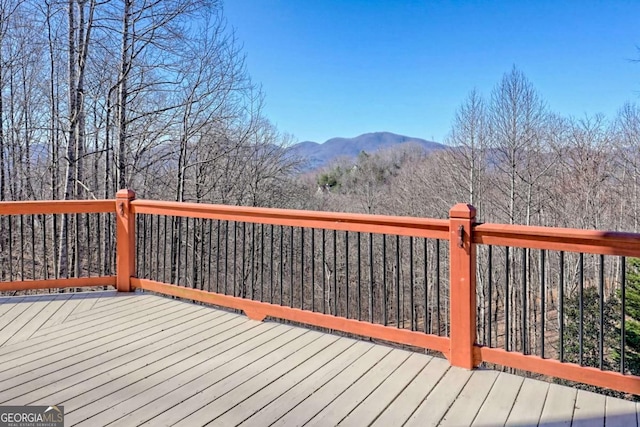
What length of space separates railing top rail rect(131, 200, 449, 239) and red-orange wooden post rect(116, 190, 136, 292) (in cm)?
12

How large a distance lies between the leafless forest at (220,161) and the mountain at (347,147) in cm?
138

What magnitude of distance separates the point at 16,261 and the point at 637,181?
77.7 feet

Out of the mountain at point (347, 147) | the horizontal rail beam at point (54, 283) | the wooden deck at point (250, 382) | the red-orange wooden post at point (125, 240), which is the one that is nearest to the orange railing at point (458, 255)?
the wooden deck at point (250, 382)

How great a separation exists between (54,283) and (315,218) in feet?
9.56

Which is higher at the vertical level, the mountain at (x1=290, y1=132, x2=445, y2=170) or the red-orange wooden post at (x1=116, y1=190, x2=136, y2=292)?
the mountain at (x1=290, y1=132, x2=445, y2=170)

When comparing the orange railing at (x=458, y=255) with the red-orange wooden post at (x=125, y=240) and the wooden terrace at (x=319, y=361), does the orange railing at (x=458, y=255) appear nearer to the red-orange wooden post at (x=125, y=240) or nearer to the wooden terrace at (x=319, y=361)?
the wooden terrace at (x=319, y=361)

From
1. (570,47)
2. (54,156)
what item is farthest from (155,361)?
(570,47)

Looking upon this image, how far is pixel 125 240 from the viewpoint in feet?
13.4

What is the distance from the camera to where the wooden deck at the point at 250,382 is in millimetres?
1957

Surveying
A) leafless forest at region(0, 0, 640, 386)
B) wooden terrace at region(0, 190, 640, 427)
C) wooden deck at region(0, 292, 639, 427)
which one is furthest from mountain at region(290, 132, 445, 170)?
wooden deck at region(0, 292, 639, 427)

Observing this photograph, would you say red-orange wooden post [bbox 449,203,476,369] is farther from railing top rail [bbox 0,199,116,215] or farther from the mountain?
the mountain

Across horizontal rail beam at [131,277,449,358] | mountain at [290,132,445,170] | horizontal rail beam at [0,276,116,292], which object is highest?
mountain at [290,132,445,170]

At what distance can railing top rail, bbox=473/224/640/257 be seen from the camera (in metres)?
2.02

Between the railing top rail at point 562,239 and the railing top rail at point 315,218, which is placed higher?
the railing top rail at point 315,218
